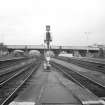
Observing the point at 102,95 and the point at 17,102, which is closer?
the point at 17,102

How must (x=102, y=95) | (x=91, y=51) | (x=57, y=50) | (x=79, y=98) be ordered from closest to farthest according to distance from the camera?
(x=79, y=98) → (x=102, y=95) → (x=91, y=51) → (x=57, y=50)

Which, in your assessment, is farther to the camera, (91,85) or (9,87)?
(91,85)

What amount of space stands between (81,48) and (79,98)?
105686mm

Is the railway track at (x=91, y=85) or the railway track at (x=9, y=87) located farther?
the railway track at (x=91, y=85)

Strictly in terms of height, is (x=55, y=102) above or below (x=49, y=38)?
below

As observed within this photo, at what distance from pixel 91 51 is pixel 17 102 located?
104987mm

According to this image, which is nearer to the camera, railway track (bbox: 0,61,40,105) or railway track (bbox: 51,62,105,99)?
railway track (bbox: 0,61,40,105)

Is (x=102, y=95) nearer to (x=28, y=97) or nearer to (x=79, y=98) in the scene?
(x=79, y=98)

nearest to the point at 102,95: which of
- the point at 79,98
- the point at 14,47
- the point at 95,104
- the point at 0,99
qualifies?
the point at 79,98

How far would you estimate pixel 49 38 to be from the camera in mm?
28641

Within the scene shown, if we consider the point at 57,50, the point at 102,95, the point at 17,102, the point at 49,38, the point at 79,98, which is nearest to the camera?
the point at 17,102

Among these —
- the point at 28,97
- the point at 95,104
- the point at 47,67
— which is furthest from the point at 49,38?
the point at 95,104

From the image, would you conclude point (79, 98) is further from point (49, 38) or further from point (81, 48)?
point (81, 48)

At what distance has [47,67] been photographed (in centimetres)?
2991
